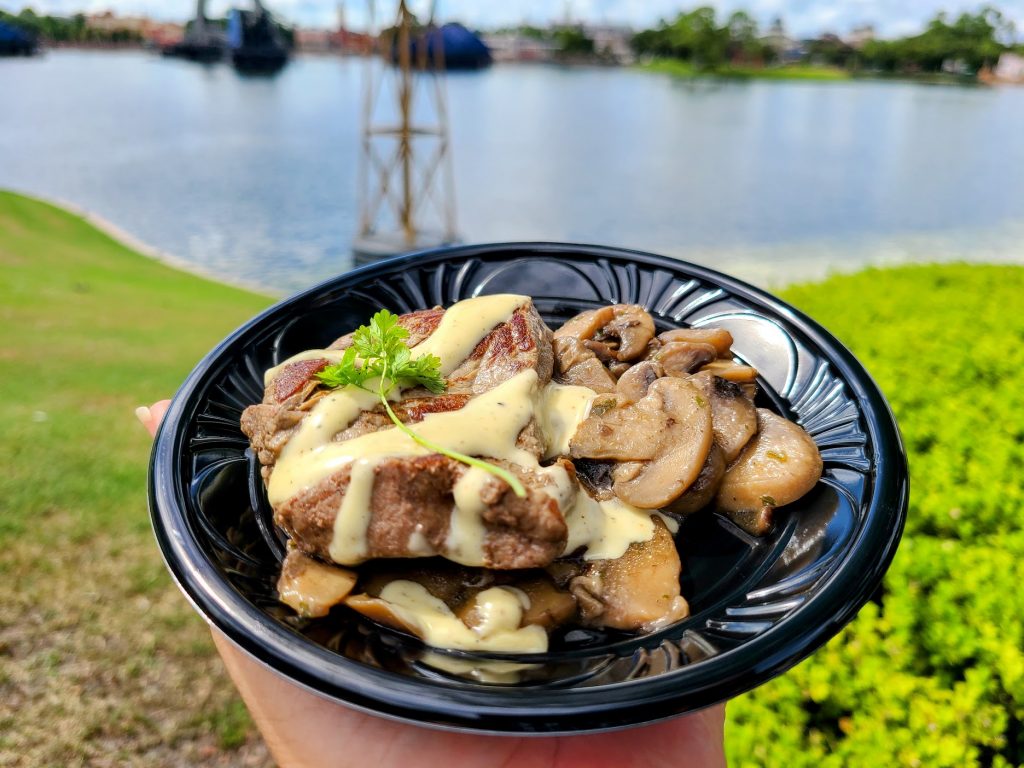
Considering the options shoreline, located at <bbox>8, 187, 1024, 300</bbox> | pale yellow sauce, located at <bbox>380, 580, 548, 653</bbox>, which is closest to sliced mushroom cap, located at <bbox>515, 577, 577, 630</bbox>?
pale yellow sauce, located at <bbox>380, 580, 548, 653</bbox>

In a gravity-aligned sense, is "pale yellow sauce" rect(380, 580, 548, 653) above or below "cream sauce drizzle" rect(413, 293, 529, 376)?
below

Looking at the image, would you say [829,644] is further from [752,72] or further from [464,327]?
[752,72]

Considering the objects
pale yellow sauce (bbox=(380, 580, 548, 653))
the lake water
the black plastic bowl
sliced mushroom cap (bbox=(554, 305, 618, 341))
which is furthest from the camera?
the lake water

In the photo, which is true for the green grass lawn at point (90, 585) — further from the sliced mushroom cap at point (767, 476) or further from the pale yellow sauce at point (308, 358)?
the sliced mushroom cap at point (767, 476)

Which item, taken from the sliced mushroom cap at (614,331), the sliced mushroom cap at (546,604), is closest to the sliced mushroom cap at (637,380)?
the sliced mushroom cap at (614,331)

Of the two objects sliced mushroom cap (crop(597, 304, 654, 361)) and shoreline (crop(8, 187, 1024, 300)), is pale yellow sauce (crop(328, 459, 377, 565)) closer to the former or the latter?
sliced mushroom cap (crop(597, 304, 654, 361))

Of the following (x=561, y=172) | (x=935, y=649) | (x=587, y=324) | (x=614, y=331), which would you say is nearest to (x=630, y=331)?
(x=614, y=331)
